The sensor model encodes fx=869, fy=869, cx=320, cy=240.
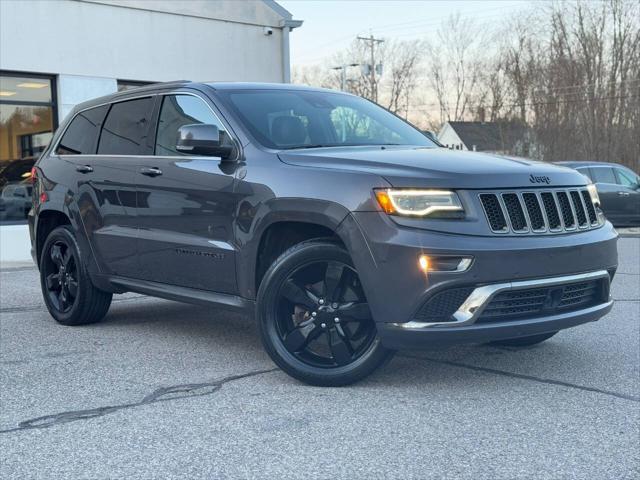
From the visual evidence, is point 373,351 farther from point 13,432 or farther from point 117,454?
point 13,432

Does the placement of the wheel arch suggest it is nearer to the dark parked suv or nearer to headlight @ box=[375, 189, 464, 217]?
the dark parked suv

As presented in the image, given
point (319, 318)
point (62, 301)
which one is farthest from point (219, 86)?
point (62, 301)

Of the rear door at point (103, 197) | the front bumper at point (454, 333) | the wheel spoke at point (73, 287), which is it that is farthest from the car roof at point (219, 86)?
the front bumper at point (454, 333)

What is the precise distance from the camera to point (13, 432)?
163 inches

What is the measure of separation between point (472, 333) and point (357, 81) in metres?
58.9

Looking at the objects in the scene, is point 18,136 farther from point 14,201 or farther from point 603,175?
Answer: point 603,175

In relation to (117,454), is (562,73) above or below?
above

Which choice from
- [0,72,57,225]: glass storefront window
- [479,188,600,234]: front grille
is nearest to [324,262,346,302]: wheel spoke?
[479,188,600,234]: front grille

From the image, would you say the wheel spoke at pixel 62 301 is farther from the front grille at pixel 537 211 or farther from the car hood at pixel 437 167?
the front grille at pixel 537 211

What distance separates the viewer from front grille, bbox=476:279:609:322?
449 centimetres

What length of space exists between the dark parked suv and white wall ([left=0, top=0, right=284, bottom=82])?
9233 millimetres

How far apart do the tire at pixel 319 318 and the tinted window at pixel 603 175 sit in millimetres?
15441

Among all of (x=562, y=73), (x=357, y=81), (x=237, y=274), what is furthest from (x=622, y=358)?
(x=357, y=81)

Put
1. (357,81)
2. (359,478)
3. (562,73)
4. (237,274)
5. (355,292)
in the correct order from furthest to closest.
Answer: (357,81) → (562,73) → (237,274) → (355,292) → (359,478)
